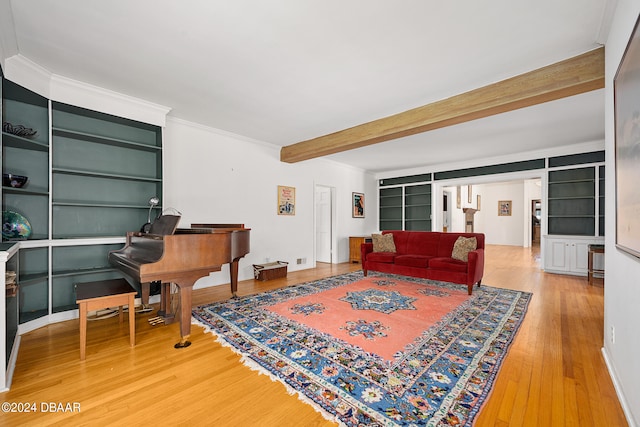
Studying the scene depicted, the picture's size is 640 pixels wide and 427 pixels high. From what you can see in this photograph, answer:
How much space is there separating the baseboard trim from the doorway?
5273mm

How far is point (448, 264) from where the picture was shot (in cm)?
434

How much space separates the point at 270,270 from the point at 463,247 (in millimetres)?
3297

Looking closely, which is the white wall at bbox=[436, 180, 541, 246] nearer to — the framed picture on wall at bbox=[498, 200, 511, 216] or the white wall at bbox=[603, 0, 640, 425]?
the framed picture on wall at bbox=[498, 200, 511, 216]

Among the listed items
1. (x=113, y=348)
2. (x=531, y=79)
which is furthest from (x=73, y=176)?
(x=531, y=79)

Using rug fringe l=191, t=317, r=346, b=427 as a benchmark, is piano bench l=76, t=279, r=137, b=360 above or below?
above

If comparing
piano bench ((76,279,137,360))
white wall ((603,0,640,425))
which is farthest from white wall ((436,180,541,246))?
piano bench ((76,279,137,360))

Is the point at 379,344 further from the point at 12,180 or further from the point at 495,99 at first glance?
the point at 12,180

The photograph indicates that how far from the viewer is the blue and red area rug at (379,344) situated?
1667 mm

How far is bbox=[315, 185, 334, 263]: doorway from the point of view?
23.3 ft

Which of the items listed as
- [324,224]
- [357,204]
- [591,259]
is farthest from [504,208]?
[324,224]

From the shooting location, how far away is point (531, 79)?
275cm

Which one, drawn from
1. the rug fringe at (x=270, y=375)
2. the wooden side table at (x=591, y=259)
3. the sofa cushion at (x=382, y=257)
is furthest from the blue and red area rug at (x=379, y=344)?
the wooden side table at (x=591, y=259)

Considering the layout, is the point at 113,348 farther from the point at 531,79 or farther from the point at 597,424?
the point at 531,79

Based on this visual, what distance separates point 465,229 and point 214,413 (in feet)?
37.5
